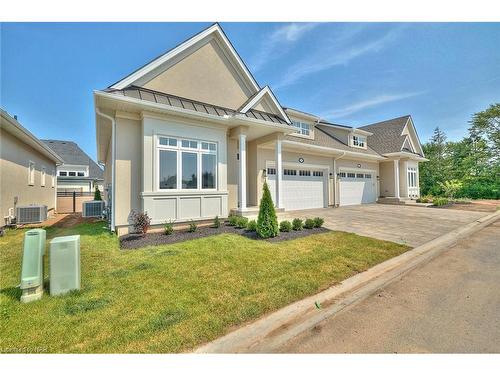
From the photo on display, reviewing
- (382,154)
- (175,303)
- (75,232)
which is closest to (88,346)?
(175,303)

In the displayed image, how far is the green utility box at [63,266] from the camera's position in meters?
3.30

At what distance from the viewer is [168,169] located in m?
7.37

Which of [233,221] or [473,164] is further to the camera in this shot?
[473,164]

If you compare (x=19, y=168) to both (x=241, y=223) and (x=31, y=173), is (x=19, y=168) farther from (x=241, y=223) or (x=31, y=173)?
(x=241, y=223)

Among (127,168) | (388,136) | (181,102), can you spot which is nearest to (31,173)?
(127,168)

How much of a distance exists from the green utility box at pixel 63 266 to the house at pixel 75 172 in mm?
23430

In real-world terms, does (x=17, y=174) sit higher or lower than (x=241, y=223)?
higher

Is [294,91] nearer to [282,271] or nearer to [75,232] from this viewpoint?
[282,271]

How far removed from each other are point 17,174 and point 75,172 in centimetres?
1684

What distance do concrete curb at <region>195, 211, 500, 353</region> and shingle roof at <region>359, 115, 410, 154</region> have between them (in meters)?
17.1

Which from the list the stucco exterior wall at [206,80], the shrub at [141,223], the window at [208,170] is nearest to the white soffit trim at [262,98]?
the stucco exterior wall at [206,80]

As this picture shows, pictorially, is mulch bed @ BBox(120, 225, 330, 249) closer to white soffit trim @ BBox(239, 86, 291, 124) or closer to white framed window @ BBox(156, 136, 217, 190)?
white framed window @ BBox(156, 136, 217, 190)

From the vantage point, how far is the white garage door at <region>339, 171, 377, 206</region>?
16.3m
